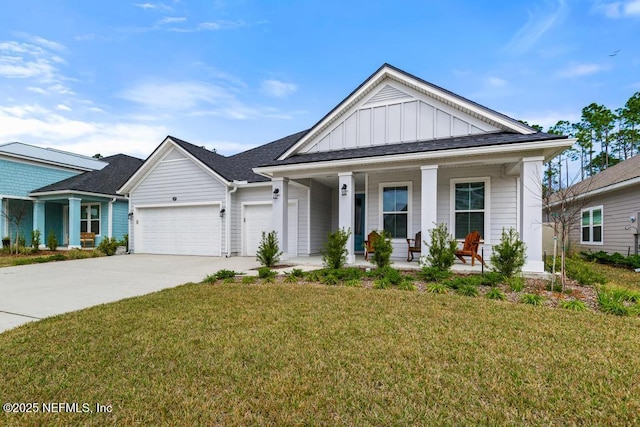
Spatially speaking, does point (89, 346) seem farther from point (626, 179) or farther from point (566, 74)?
point (566, 74)

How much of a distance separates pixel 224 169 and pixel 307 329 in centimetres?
1074

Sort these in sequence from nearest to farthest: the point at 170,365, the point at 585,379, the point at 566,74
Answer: the point at 585,379 → the point at 170,365 → the point at 566,74

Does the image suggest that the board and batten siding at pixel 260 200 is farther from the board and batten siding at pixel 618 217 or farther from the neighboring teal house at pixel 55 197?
the board and batten siding at pixel 618 217

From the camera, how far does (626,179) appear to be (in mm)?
10570

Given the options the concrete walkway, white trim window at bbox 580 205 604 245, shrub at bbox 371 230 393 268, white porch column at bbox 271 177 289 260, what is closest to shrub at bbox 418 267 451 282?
shrub at bbox 371 230 393 268

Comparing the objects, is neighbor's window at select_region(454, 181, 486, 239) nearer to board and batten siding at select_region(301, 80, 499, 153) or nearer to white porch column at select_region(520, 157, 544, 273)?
board and batten siding at select_region(301, 80, 499, 153)

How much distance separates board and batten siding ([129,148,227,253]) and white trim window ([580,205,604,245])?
49.9ft

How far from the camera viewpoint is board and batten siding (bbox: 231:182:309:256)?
11586 millimetres

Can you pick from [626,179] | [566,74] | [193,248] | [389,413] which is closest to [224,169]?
[193,248]

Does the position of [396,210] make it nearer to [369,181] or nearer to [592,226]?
[369,181]

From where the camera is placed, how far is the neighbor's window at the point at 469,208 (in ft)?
29.6

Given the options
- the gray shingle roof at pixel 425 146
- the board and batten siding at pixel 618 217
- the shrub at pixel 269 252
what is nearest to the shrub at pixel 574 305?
the gray shingle roof at pixel 425 146

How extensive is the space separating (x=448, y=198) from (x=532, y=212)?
96.6 inches

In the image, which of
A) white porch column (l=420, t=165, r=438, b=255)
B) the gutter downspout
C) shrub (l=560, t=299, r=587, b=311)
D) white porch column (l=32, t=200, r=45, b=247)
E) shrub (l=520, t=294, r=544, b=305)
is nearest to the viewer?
shrub (l=560, t=299, r=587, b=311)
